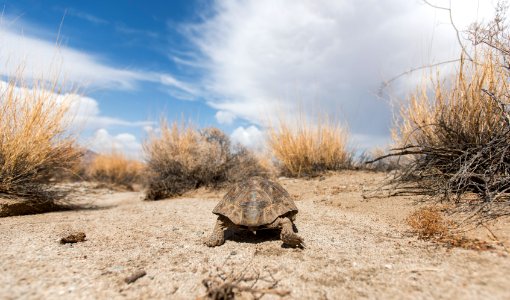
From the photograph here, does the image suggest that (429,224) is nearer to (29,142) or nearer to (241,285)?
(241,285)

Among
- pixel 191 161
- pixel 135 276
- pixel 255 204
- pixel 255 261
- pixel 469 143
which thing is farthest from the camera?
pixel 191 161

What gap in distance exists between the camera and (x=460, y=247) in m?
2.46

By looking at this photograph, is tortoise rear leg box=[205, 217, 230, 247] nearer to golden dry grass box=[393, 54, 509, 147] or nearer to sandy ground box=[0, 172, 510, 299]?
sandy ground box=[0, 172, 510, 299]

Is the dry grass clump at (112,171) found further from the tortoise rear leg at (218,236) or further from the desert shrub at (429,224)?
the desert shrub at (429,224)

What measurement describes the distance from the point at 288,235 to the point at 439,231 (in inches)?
55.1

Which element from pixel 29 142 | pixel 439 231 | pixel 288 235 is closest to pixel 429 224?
pixel 439 231

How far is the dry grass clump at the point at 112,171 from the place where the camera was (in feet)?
43.1

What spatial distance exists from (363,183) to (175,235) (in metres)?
4.12

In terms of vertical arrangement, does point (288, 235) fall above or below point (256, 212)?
below

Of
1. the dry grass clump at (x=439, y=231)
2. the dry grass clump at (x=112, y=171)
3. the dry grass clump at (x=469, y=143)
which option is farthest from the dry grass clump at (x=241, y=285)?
the dry grass clump at (x=112, y=171)

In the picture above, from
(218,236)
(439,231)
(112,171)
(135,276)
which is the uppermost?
(112,171)

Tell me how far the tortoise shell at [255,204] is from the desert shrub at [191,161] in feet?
15.0

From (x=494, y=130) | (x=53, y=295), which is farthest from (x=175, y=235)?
(x=494, y=130)

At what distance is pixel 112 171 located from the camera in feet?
43.4
